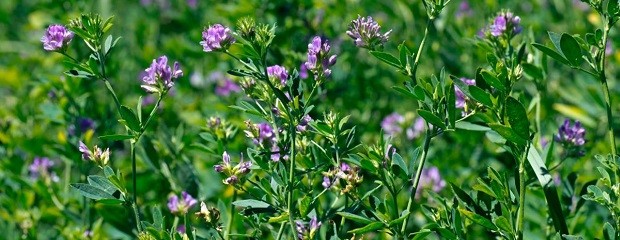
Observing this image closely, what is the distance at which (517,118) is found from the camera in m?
1.50

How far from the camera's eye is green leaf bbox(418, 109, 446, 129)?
151 centimetres

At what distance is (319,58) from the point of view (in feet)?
5.24

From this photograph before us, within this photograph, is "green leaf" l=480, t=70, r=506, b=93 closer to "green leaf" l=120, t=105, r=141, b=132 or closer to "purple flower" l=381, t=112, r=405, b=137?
"green leaf" l=120, t=105, r=141, b=132

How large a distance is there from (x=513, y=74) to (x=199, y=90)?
2069 millimetres

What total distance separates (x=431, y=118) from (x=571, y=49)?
304 millimetres

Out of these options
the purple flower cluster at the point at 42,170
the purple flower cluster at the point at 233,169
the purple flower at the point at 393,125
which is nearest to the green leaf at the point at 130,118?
the purple flower cluster at the point at 233,169

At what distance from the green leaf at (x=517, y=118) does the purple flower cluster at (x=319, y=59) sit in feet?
1.08

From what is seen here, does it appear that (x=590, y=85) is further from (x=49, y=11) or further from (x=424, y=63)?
(x=49, y=11)

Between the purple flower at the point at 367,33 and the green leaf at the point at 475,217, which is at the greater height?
the purple flower at the point at 367,33

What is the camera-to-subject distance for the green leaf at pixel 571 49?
62.9 inches

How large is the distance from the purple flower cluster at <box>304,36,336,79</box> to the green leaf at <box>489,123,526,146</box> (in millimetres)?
319

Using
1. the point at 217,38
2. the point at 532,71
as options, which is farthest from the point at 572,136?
the point at 217,38

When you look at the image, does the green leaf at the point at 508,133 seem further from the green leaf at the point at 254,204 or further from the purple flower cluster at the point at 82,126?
the purple flower cluster at the point at 82,126

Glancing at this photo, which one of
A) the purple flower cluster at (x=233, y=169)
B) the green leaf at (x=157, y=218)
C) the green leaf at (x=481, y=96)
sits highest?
the green leaf at (x=481, y=96)
